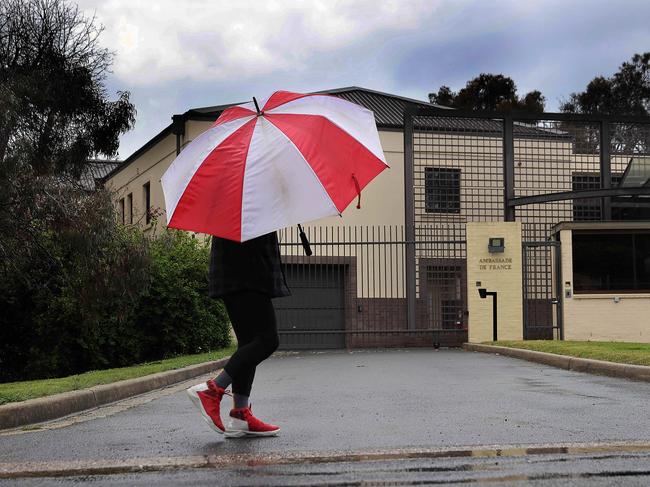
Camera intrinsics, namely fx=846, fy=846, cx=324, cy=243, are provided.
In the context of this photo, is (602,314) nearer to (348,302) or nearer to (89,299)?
(348,302)

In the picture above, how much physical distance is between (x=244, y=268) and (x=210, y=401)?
896 millimetres

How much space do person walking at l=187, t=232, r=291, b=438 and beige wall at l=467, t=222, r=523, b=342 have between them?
1541cm

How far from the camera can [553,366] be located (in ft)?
41.9

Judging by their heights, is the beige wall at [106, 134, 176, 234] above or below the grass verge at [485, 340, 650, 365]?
above

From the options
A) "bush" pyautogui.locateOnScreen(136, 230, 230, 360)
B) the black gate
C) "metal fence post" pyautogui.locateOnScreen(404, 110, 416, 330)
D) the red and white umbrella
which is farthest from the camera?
"metal fence post" pyautogui.locateOnScreen(404, 110, 416, 330)

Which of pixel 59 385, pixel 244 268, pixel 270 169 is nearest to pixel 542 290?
pixel 59 385

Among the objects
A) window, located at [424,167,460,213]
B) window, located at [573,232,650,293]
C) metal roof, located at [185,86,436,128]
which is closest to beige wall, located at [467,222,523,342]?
window, located at [573,232,650,293]

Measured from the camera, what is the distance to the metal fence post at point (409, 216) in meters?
23.0

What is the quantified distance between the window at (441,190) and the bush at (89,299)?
9868 millimetres

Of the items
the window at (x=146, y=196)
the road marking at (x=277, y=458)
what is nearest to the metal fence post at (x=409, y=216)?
the window at (x=146, y=196)

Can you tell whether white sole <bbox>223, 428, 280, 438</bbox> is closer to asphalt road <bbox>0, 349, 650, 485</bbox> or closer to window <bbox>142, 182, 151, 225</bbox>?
asphalt road <bbox>0, 349, 650, 485</bbox>

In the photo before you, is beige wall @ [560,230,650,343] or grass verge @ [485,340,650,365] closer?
grass verge @ [485,340,650,365]

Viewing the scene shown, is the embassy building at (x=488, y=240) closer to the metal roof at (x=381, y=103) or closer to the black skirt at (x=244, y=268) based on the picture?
the metal roof at (x=381, y=103)

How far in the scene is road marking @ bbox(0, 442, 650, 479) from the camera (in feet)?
14.9
